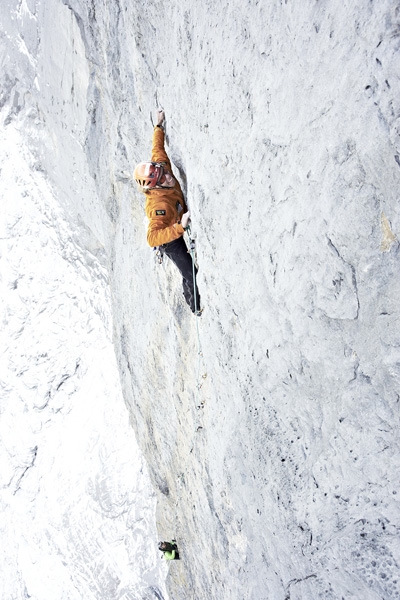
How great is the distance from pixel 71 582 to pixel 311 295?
6.53 meters

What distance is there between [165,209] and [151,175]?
0.26 m

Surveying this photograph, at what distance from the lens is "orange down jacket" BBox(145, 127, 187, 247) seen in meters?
4.05

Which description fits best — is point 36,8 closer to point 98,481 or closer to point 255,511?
point 98,481

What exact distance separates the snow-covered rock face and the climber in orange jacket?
106mm

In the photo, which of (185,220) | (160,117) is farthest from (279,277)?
(160,117)

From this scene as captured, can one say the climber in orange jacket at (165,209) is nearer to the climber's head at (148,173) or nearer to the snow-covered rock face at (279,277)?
the climber's head at (148,173)

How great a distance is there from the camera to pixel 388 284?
191cm

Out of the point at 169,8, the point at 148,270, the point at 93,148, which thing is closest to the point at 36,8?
the point at 93,148

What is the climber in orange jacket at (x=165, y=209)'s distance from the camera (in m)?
3.98

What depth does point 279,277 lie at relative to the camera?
8.36 feet

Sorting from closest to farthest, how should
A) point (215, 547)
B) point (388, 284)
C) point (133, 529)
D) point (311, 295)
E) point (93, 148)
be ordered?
point (388, 284) → point (311, 295) → point (215, 547) → point (93, 148) → point (133, 529)

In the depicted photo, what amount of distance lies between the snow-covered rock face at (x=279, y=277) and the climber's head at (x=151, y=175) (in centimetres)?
14

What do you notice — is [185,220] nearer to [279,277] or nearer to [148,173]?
[148,173]

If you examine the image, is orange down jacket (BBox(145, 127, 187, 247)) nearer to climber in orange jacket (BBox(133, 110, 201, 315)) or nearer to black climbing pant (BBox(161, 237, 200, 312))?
climber in orange jacket (BBox(133, 110, 201, 315))
